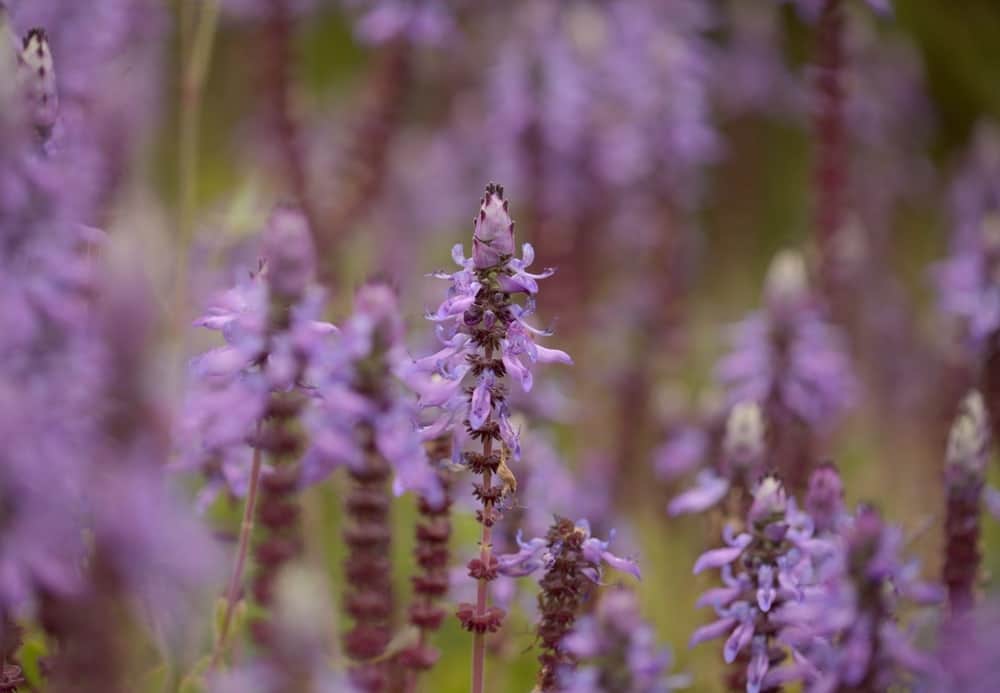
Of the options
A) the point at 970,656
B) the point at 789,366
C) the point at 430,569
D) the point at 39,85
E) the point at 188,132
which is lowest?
the point at 970,656

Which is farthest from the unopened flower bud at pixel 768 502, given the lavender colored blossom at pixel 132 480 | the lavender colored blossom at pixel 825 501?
the lavender colored blossom at pixel 132 480

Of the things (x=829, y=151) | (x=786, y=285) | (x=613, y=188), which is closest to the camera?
(x=786, y=285)

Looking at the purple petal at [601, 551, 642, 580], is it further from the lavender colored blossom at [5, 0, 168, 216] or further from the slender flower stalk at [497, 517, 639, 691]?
the lavender colored blossom at [5, 0, 168, 216]

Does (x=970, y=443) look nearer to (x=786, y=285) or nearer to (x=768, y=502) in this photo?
(x=768, y=502)

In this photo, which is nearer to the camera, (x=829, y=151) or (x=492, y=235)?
(x=492, y=235)

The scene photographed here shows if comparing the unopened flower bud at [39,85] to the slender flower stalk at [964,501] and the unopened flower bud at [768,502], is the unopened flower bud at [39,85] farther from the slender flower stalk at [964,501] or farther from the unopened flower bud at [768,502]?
the slender flower stalk at [964,501]

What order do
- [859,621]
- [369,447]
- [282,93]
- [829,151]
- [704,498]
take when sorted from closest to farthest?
[859,621] → [369,447] → [704,498] → [829,151] → [282,93]

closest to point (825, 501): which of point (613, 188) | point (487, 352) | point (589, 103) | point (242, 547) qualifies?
point (487, 352)


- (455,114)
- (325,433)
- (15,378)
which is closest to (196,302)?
(325,433)
